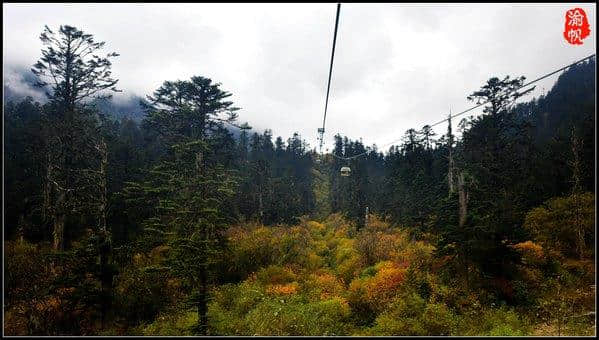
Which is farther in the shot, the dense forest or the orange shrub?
the orange shrub

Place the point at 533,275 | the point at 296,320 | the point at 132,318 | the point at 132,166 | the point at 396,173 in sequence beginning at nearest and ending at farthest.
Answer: the point at 296,320, the point at 132,318, the point at 533,275, the point at 132,166, the point at 396,173

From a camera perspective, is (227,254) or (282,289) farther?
(227,254)

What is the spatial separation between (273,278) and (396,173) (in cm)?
3422

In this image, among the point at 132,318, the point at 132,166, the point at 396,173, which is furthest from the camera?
the point at 396,173

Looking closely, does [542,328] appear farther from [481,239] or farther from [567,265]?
[567,265]

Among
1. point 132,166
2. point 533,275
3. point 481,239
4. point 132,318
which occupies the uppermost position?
point 132,166

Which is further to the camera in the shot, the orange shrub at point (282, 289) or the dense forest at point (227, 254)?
the orange shrub at point (282, 289)

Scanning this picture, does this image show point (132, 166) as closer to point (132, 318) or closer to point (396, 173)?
point (132, 318)

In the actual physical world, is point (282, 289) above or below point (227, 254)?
below

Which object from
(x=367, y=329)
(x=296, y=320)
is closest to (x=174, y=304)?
(x=296, y=320)

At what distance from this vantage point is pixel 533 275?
51.0 ft

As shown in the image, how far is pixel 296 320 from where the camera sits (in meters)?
12.1

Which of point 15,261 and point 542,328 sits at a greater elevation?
point 15,261

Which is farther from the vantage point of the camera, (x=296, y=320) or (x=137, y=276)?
(x=137, y=276)
